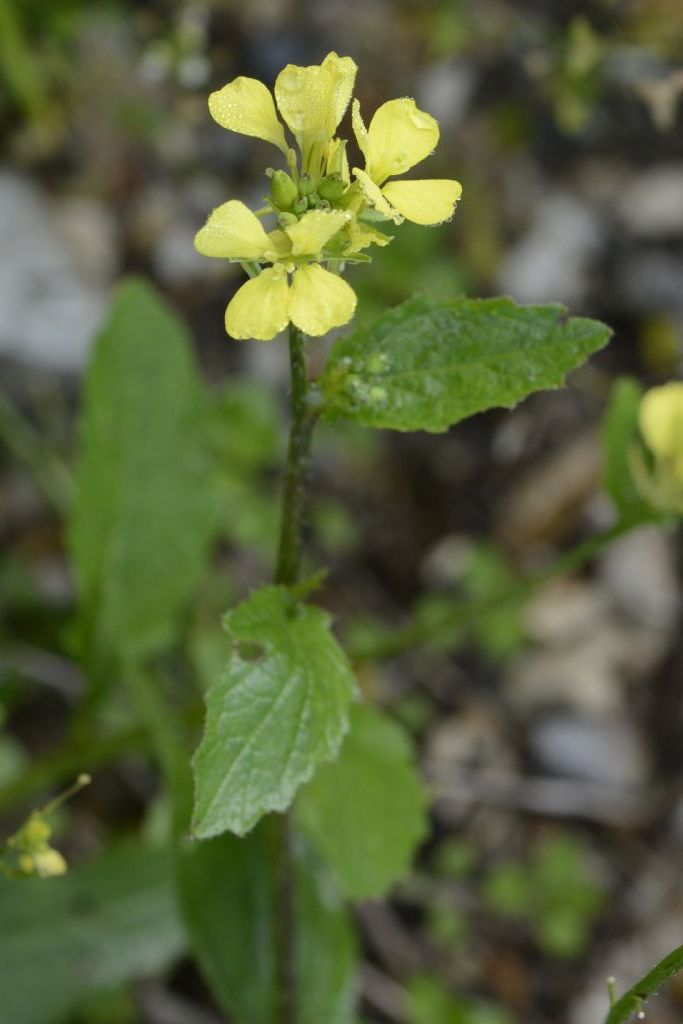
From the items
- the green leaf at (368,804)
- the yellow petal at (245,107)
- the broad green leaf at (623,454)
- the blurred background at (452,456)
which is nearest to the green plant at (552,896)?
the blurred background at (452,456)

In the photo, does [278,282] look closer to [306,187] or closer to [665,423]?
[306,187]

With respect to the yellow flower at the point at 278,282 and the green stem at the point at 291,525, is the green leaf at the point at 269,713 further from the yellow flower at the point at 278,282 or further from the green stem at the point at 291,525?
the yellow flower at the point at 278,282

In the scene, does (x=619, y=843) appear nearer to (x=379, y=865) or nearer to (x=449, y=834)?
(x=449, y=834)

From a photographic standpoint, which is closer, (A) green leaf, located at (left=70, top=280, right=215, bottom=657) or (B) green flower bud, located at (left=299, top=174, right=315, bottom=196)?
(B) green flower bud, located at (left=299, top=174, right=315, bottom=196)

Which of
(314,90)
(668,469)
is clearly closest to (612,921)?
(668,469)

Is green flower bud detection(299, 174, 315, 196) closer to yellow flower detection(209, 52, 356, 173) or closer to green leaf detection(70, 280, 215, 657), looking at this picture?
yellow flower detection(209, 52, 356, 173)

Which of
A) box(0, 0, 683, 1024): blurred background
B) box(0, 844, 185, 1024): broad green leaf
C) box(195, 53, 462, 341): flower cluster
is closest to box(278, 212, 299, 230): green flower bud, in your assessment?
box(195, 53, 462, 341): flower cluster

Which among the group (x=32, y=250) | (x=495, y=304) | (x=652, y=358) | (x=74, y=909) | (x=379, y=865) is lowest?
(x=74, y=909)
